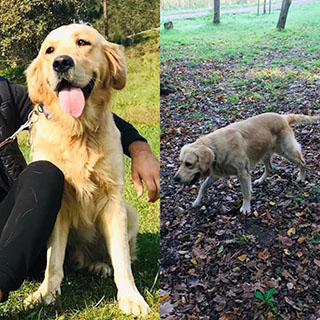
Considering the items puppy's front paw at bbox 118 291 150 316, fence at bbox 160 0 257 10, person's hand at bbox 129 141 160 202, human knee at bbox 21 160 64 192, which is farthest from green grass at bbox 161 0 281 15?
puppy's front paw at bbox 118 291 150 316

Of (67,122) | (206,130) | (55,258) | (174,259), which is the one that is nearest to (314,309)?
(174,259)

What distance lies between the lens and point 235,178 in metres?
1.17

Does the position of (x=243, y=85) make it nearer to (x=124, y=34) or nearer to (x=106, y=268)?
(x=124, y=34)

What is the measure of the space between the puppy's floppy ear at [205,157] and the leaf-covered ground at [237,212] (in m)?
0.04

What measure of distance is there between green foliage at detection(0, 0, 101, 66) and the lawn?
0.26 m

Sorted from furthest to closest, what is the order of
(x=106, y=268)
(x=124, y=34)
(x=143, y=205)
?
(x=143, y=205), (x=106, y=268), (x=124, y=34)

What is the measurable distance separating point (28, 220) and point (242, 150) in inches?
20.9

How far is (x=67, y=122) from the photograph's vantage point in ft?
3.93

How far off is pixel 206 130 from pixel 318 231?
0.35 m

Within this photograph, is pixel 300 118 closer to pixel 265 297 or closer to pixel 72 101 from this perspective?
pixel 265 297

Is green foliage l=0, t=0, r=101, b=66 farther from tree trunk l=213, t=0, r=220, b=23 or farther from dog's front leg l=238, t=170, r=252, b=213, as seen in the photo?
dog's front leg l=238, t=170, r=252, b=213

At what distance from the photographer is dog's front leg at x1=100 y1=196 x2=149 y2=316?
117 centimetres

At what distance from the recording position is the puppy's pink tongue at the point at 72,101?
3.62ft

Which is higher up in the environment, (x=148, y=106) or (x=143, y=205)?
(x=148, y=106)
